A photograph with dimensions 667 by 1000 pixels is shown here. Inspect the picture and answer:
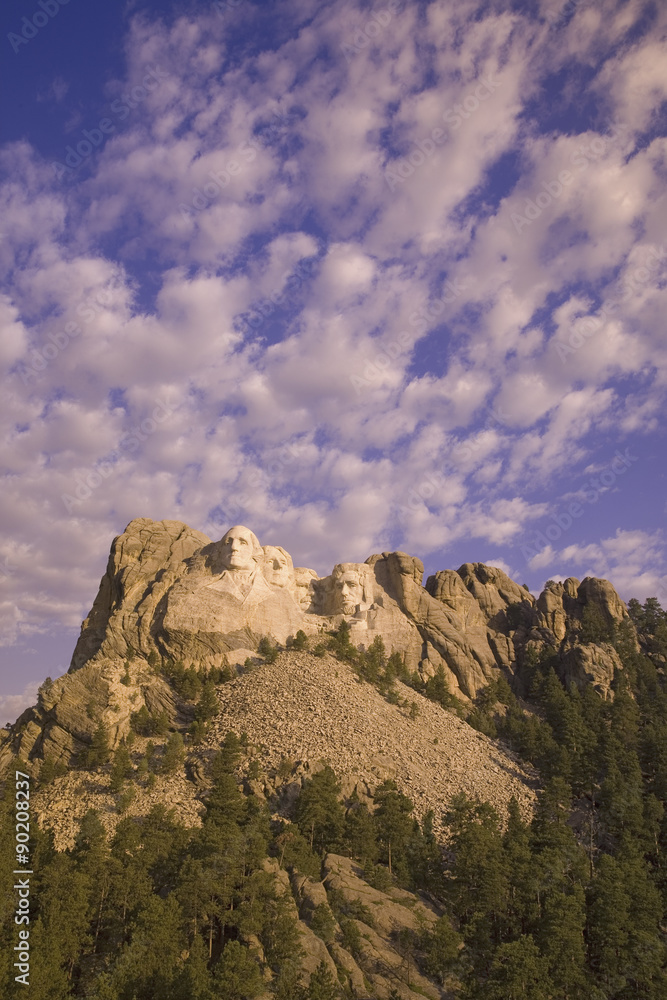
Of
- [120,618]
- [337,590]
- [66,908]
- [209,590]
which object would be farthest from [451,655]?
[66,908]

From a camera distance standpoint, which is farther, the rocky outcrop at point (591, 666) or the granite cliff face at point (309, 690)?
the rocky outcrop at point (591, 666)

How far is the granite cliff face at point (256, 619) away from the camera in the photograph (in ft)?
255

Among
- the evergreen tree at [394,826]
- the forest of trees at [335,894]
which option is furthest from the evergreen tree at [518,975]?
the evergreen tree at [394,826]

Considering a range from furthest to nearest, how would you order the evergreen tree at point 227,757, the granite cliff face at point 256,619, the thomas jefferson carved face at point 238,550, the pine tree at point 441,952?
1. the thomas jefferson carved face at point 238,550
2. the granite cliff face at point 256,619
3. the evergreen tree at point 227,757
4. the pine tree at point 441,952

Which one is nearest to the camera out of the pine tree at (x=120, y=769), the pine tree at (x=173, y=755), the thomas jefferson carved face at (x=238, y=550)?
the pine tree at (x=120, y=769)

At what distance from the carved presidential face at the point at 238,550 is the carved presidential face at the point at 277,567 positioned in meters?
3.23

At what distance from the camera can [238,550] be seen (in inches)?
3831

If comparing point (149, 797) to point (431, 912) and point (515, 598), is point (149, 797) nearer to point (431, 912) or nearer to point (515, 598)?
point (431, 912)

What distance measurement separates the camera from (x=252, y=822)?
58.7 meters

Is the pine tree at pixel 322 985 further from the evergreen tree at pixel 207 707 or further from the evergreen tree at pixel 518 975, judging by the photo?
the evergreen tree at pixel 207 707

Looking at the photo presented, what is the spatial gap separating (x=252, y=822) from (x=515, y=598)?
2873 inches

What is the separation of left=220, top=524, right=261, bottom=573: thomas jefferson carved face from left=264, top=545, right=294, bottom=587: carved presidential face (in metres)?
3.08

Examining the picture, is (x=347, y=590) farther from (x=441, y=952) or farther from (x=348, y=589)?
(x=441, y=952)

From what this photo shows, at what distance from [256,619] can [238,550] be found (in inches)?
380
